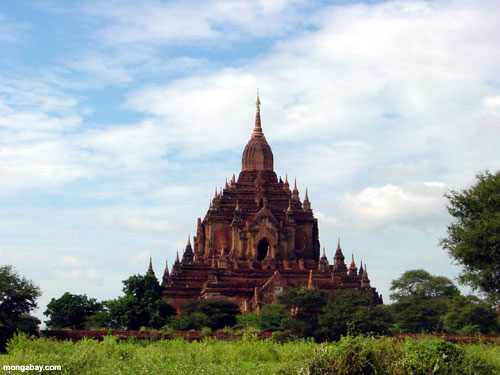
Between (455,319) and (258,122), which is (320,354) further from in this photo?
(258,122)

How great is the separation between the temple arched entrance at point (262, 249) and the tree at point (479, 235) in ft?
66.6

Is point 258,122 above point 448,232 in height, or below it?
above

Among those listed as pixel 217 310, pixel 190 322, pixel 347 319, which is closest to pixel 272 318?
pixel 347 319

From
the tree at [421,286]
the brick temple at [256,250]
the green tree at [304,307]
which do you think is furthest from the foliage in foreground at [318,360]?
the tree at [421,286]

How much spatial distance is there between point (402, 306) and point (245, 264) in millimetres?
10784

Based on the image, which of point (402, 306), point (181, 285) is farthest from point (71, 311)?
point (402, 306)

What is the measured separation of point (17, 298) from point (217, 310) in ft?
43.7

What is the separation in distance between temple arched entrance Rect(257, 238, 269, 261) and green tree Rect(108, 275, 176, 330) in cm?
1268

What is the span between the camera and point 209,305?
5241 cm

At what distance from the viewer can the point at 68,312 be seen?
5603 cm

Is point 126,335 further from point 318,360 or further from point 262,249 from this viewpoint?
point 262,249

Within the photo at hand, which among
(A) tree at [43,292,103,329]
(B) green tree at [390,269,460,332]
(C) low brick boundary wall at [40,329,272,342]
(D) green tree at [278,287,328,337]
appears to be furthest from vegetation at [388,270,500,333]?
(A) tree at [43,292,103,329]

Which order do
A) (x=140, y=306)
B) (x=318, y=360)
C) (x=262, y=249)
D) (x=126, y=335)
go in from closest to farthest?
(x=318, y=360)
(x=126, y=335)
(x=140, y=306)
(x=262, y=249)

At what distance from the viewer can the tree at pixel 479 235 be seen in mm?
43156
